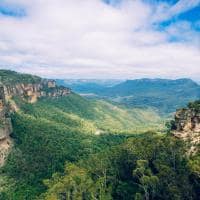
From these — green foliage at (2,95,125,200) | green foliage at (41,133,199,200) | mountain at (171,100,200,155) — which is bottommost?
green foliage at (2,95,125,200)

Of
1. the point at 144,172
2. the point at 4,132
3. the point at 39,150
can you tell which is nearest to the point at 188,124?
the point at 144,172

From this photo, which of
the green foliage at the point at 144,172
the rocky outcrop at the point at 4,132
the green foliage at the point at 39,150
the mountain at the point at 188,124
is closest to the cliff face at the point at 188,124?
the mountain at the point at 188,124

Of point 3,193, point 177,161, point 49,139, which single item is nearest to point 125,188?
point 177,161

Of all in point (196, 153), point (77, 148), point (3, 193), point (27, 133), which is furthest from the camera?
point (27, 133)

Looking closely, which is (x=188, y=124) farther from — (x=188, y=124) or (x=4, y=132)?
(x=4, y=132)

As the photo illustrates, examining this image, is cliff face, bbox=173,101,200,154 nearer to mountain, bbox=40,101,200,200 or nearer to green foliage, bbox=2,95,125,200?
mountain, bbox=40,101,200,200

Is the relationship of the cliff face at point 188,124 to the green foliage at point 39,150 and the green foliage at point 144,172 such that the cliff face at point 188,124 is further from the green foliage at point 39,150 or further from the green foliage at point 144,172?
the green foliage at point 39,150

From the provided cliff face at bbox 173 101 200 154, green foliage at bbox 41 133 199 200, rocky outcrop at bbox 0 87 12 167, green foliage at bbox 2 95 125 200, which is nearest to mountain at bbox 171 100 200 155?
cliff face at bbox 173 101 200 154

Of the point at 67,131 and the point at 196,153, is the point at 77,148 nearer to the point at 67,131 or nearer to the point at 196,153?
the point at 67,131
